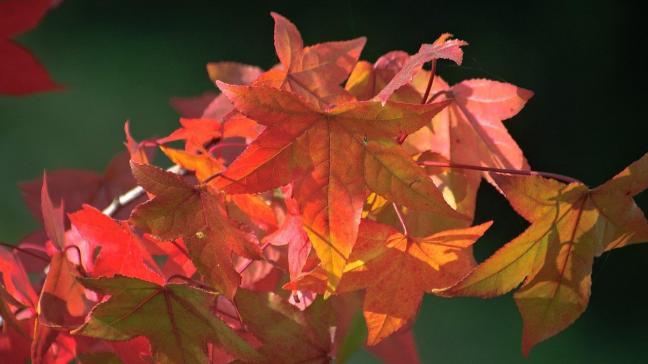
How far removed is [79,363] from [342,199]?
161mm

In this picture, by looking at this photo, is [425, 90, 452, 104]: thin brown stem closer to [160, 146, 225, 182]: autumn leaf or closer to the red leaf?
[160, 146, 225, 182]: autumn leaf

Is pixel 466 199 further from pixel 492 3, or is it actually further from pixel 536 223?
pixel 492 3

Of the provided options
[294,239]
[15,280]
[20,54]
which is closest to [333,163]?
[294,239]

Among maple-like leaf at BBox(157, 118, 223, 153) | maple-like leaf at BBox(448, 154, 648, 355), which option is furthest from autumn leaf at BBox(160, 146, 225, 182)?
maple-like leaf at BBox(448, 154, 648, 355)

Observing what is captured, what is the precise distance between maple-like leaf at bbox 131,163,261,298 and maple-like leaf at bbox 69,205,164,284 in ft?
0.16

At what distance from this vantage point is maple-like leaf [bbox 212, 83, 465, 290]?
0.32m

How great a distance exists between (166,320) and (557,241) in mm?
170

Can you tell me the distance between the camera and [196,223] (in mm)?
346

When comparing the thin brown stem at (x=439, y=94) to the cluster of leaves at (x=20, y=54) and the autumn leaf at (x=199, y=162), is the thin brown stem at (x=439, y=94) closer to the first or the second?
the autumn leaf at (x=199, y=162)

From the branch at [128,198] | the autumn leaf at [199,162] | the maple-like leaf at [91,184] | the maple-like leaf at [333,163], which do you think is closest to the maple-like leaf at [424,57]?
the maple-like leaf at [333,163]

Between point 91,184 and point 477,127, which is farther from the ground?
point 477,127

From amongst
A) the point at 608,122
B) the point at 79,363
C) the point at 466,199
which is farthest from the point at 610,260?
the point at 79,363

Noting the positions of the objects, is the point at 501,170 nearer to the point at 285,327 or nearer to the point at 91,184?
the point at 285,327

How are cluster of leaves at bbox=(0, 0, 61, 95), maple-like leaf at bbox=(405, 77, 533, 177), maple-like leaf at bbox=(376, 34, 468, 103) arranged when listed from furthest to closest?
cluster of leaves at bbox=(0, 0, 61, 95) → maple-like leaf at bbox=(405, 77, 533, 177) → maple-like leaf at bbox=(376, 34, 468, 103)
